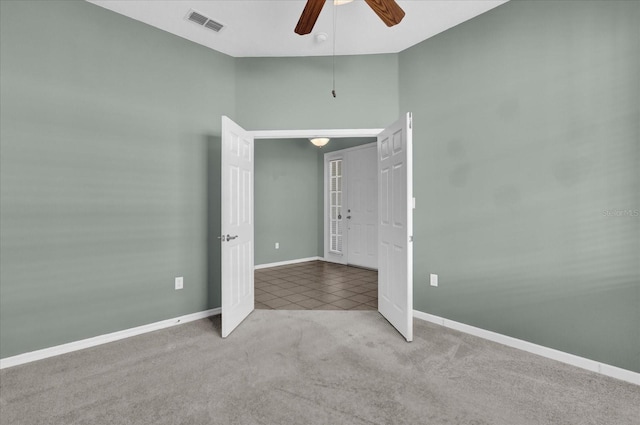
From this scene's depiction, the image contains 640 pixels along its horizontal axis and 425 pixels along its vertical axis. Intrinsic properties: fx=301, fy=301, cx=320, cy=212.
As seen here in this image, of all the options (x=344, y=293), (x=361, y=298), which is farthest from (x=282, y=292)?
(x=361, y=298)

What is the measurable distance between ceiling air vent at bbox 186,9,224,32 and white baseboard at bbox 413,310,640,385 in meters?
3.51

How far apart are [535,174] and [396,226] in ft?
3.88

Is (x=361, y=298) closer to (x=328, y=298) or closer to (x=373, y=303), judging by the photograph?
(x=373, y=303)

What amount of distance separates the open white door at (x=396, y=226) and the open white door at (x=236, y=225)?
144cm

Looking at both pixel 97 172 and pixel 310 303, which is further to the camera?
pixel 310 303

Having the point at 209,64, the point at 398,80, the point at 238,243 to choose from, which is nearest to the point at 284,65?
the point at 209,64

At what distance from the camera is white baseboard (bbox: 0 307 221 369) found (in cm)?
224

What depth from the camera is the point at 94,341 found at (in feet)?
8.35

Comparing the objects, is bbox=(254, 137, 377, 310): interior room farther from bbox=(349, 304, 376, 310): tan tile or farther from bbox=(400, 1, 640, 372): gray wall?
bbox=(400, 1, 640, 372): gray wall

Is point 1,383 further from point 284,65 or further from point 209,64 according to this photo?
point 284,65

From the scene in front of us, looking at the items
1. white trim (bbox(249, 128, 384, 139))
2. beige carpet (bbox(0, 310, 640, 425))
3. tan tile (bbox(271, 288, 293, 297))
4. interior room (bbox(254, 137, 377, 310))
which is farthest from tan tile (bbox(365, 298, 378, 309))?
white trim (bbox(249, 128, 384, 139))

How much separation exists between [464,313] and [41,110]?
12.9 ft

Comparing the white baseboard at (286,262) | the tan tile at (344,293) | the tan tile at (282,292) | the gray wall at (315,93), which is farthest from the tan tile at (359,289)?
the gray wall at (315,93)

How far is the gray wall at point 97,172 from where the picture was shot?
2242mm
